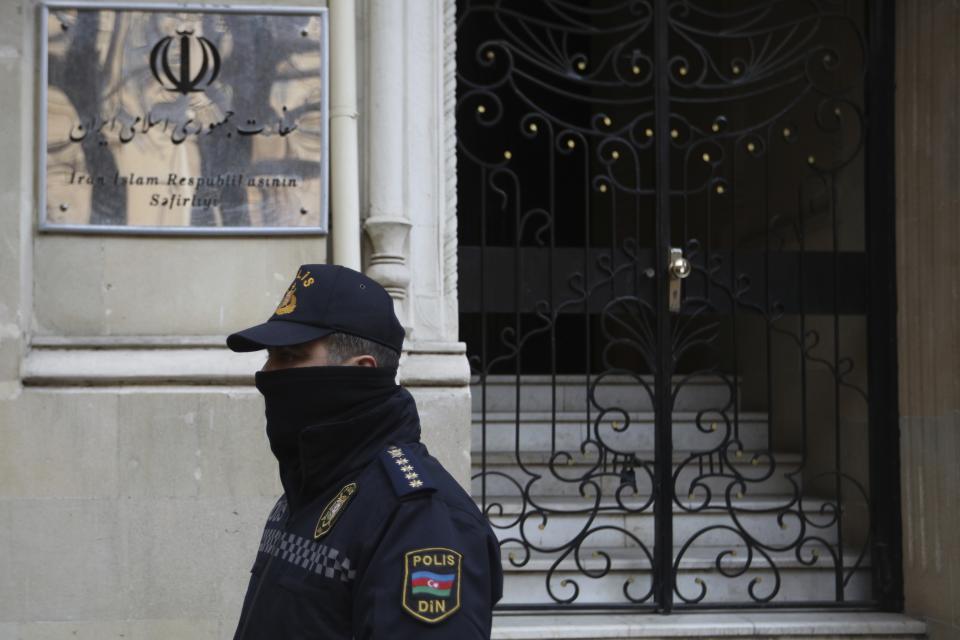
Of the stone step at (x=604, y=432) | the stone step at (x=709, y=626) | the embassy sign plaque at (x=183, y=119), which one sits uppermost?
the embassy sign plaque at (x=183, y=119)

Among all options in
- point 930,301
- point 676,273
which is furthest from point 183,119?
point 930,301

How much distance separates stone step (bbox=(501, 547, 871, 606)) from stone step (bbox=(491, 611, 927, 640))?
124 millimetres

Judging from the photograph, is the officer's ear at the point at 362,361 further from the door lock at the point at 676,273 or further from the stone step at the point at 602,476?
the stone step at the point at 602,476

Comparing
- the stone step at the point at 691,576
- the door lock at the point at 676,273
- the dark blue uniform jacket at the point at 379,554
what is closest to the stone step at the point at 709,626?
the stone step at the point at 691,576

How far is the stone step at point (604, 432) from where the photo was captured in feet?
20.9

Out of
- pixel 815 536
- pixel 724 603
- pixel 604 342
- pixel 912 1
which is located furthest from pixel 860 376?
pixel 604 342

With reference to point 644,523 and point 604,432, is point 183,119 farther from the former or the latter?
point 604,432

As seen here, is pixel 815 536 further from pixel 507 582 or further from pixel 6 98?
pixel 6 98

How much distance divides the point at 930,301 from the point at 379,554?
4.33 metres

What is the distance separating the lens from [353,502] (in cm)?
204

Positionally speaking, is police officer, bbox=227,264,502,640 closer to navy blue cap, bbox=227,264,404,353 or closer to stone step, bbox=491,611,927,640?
navy blue cap, bbox=227,264,404,353

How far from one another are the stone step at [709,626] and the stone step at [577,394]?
5.07 ft

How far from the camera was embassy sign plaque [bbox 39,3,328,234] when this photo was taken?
4734 millimetres

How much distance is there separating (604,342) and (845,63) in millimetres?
3836
